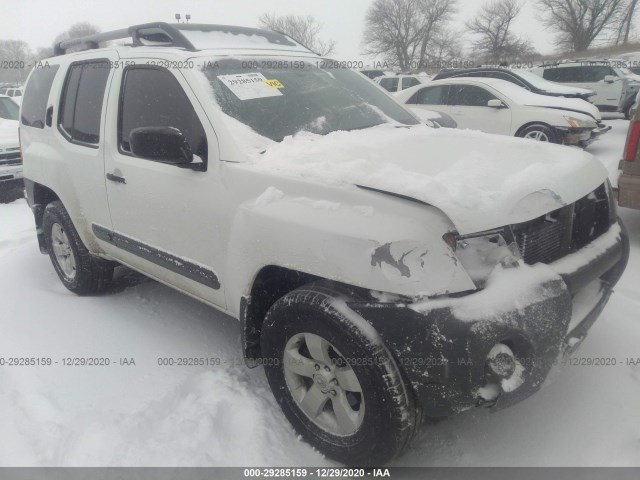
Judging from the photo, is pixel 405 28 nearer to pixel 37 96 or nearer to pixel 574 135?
pixel 574 135

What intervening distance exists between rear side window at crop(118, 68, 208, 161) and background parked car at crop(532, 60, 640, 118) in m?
14.9

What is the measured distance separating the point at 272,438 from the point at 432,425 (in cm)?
78

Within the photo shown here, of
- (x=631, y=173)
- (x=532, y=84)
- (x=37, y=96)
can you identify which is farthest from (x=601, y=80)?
(x=37, y=96)

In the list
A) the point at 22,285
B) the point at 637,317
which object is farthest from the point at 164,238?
the point at 637,317

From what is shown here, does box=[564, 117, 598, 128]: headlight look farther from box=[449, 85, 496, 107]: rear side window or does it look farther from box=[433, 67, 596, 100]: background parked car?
box=[433, 67, 596, 100]: background parked car

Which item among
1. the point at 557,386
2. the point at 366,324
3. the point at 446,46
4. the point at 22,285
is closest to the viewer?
the point at 366,324

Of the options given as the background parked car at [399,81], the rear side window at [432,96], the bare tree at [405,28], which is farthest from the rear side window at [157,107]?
the bare tree at [405,28]

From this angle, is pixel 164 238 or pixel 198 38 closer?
pixel 164 238

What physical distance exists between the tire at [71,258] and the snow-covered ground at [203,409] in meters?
0.42

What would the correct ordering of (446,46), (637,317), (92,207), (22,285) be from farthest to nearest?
1. (446,46)
2. (22,285)
3. (92,207)
4. (637,317)

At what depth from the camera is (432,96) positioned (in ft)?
33.0

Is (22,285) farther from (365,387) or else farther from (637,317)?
(637,317)

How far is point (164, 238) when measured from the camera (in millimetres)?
2852

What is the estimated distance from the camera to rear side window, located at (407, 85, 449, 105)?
32.6ft
